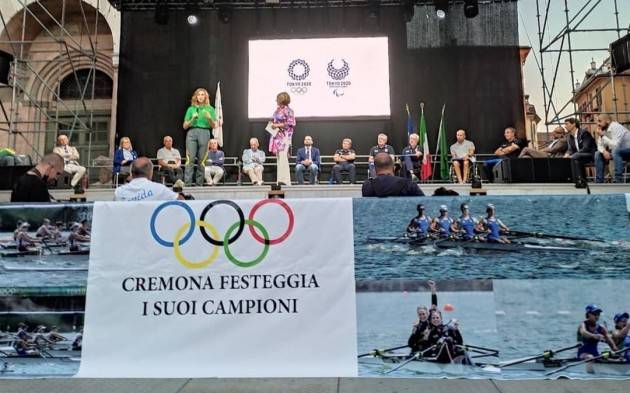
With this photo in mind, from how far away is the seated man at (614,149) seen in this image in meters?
9.06

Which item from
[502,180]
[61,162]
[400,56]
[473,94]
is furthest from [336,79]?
[61,162]

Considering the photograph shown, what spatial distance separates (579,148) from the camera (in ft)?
31.2

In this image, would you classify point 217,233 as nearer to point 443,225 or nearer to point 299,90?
point 443,225

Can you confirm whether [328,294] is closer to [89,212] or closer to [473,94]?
[89,212]

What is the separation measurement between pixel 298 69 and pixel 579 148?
7.71 metres

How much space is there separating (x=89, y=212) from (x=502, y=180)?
308 inches

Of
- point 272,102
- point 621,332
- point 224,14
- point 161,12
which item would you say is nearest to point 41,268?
point 621,332

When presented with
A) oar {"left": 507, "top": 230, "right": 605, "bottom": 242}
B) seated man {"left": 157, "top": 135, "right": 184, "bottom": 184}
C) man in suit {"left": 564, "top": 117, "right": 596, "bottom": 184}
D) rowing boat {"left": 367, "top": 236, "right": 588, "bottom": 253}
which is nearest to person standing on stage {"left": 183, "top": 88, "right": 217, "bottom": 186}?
seated man {"left": 157, "top": 135, "right": 184, "bottom": 184}

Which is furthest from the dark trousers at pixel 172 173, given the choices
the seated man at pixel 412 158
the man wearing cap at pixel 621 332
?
the man wearing cap at pixel 621 332

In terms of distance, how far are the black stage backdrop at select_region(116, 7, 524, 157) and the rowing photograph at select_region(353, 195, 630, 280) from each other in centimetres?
1087

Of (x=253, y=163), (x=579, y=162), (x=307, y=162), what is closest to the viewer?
(x=579, y=162)

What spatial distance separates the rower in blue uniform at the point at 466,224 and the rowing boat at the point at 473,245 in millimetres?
46

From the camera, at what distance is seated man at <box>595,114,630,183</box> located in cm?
906

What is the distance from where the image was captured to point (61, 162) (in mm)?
5047
